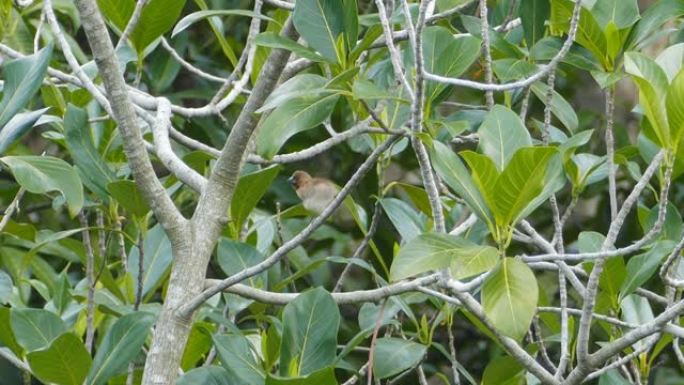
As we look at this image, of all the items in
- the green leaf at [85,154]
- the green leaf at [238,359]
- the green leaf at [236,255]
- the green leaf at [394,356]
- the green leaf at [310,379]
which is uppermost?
the green leaf at [85,154]

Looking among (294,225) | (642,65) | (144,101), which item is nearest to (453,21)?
(294,225)

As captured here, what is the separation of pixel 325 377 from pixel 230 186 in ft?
1.37

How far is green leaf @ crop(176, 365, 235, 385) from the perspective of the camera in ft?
8.05

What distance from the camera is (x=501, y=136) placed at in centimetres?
236

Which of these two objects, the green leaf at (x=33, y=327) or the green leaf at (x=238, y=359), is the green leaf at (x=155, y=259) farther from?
the green leaf at (x=238, y=359)

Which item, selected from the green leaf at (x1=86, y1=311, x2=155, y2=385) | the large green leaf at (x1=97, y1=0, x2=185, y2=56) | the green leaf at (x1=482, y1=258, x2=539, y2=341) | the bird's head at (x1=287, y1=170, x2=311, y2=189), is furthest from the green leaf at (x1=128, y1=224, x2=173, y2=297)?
the green leaf at (x1=482, y1=258, x2=539, y2=341)

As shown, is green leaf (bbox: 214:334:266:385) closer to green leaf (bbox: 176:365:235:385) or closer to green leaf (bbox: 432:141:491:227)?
green leaf (bbox: 176:365:235:385)

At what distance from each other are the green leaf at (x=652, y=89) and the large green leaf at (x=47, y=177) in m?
1.09

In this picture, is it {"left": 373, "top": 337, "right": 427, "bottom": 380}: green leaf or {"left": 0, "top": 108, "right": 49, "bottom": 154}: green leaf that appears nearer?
{"left": 0, "top": 108, "right": 49, "bottom": 154}: green leaf

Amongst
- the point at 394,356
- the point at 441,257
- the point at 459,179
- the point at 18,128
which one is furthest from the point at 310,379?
the point at 18,128

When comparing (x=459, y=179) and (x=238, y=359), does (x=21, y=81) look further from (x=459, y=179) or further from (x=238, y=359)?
(x=459, y=179)

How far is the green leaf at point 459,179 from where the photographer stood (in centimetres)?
221

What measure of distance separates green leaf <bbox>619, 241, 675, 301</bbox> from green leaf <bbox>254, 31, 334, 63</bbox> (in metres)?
0.75

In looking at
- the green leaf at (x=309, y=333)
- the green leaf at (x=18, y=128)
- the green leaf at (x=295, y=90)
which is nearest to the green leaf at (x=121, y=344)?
the green leaf at (x=309, y=333)
